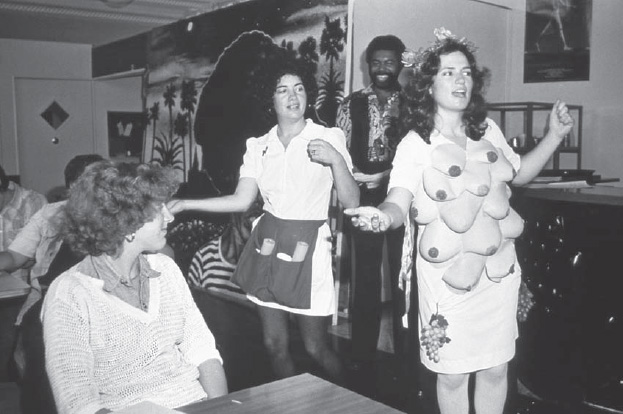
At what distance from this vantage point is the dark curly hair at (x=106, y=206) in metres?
1.84

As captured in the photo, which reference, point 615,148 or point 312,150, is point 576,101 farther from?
point 312,150

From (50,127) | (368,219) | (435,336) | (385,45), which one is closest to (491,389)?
(435,336)

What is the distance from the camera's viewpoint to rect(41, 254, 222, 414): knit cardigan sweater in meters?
Result: 1.61

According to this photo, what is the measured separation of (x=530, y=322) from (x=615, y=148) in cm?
325

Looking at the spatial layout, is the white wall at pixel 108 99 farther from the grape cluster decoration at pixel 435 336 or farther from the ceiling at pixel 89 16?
the grape cluster decoration at pixel 435 336

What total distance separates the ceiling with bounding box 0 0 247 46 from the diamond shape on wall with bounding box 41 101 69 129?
113 cm

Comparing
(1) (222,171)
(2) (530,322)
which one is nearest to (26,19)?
(1) (222,171)

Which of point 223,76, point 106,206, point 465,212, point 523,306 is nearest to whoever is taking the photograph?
point 106,206

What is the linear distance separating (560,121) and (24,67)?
885cm

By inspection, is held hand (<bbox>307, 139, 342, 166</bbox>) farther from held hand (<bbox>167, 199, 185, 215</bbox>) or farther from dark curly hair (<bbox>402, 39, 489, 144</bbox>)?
held hand (<bbox>167, 199, 185, 215</bbox>)

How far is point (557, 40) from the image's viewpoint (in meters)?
6.21

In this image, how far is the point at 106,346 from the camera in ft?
5.69

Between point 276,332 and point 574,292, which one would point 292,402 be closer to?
point 276,332

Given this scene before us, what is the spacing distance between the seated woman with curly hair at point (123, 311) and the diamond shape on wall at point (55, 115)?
8705 millimetres
